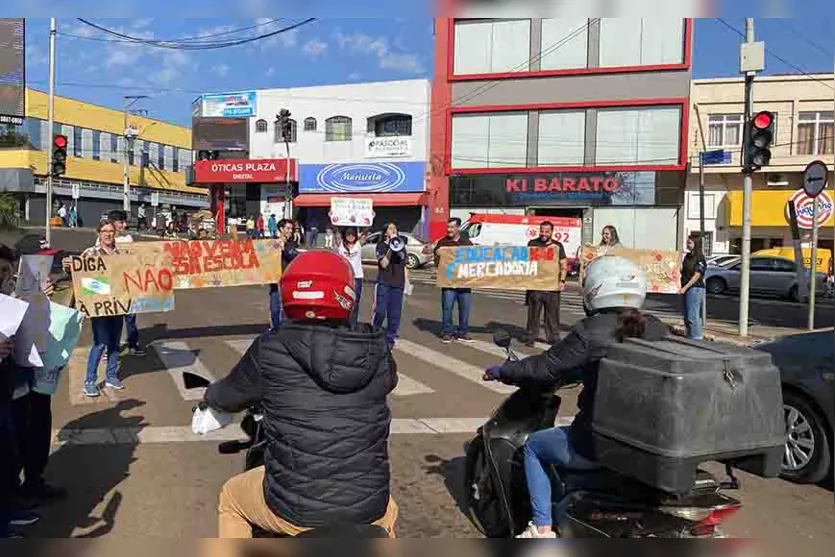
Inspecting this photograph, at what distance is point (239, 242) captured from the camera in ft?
37.2

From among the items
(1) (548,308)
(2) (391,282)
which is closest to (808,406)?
(1) (548,308)

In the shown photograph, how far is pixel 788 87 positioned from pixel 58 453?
34331 millimetres

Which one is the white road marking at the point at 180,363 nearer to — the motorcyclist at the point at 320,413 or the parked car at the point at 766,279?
the motorcyclist at the point at 320,413

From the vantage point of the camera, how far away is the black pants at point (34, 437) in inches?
183

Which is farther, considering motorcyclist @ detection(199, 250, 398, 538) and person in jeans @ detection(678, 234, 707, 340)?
person in jeans @ detection(678, 234, 707, 340)

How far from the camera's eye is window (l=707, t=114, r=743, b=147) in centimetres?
3356

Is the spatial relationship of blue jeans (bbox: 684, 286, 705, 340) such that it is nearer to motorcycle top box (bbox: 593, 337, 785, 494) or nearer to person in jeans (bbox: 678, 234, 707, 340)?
person in jeans (bbox: 678, 234, 707, 340)

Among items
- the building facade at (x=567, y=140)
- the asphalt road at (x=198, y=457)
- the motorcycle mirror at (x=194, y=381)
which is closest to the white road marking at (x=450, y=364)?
the asphalt road at (x=198, y=457)

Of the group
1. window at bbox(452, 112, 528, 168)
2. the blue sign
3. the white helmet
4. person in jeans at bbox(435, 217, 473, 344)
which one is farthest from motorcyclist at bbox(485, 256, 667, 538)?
the blue sign

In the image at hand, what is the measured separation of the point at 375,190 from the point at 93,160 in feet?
108

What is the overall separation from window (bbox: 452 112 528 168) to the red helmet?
3437cm

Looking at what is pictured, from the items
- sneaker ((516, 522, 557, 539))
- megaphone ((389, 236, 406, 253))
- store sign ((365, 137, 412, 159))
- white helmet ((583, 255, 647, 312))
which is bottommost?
sneaker ((516, 522, 557, 539))

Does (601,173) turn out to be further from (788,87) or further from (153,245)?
(153,245)

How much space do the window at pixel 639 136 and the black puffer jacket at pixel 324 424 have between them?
33920mm
